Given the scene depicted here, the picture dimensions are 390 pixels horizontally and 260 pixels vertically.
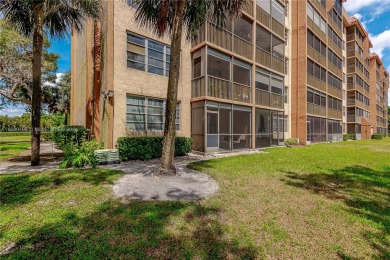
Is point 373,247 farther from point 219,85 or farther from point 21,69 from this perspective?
point 21,69

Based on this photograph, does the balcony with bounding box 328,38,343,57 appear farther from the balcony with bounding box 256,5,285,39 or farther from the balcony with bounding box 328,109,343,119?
the balcony with bounding box 256,5,285,39

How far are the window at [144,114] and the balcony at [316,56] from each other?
20.8 metres

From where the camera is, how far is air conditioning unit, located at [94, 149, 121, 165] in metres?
9.53

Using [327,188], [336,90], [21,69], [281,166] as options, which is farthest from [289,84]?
[21,69]

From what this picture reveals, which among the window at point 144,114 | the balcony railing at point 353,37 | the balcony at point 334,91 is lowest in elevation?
the window at point 144,114

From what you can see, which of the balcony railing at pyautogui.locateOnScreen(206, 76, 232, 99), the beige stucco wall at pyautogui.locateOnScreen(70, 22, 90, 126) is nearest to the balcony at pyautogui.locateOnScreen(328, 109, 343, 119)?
the balcony railing at pyautogui.locateOnScreen(206, 76, 232, 99)

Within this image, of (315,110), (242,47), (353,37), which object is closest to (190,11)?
(242,47)

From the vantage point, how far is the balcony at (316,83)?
78.0 ft

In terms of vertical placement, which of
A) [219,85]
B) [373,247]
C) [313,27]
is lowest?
[373,247]

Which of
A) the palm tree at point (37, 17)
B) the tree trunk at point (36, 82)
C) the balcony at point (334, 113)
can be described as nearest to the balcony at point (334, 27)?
the balcony at point (334, 113)

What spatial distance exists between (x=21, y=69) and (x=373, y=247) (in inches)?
1017

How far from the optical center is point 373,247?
11.1ft

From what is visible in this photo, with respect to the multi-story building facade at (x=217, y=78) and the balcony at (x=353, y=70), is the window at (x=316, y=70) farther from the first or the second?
the balcony at (x=353, y=70)

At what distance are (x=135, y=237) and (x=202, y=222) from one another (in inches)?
54.7
